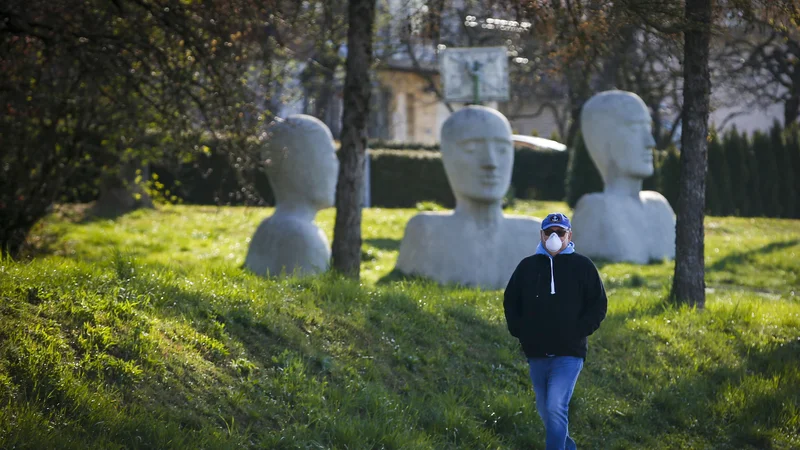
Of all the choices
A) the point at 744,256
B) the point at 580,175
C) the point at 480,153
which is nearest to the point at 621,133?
the point at 744,256

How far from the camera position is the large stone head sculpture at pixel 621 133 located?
1580 centimetres

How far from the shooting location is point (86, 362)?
559 centimetres

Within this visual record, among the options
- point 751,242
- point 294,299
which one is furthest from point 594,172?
point 294,299

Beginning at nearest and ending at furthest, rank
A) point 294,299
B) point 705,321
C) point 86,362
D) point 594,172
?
1. point 86,362
2. point 294,299
3. point 705,321
4. point 594,172

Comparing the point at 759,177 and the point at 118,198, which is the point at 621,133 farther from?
the point at 759,177

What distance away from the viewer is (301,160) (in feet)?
39.6

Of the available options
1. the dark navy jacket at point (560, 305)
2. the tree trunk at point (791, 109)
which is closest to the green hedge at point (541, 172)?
the tree trunk at point (791, 109)

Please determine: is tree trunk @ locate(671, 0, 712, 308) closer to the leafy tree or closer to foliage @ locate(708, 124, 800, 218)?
the leafy tree

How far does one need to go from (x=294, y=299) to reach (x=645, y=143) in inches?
372

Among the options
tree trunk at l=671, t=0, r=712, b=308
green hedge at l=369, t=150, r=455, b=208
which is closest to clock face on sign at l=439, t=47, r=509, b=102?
green hedge at l=369, t=150, r=455, b=208

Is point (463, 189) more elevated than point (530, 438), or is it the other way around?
point (463, 189)

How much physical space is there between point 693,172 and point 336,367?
191 inches

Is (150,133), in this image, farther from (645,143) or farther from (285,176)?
(645,143)

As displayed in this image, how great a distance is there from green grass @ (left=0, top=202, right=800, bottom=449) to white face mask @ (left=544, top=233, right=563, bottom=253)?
1.38 m
